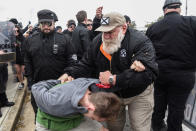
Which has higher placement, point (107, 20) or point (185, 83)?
point (107, 20)

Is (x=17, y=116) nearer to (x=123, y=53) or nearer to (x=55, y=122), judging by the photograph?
(x=55, y=122)

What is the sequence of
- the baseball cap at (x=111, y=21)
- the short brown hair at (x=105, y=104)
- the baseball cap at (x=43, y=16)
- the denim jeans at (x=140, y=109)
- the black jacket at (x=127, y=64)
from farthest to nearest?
the baseball cap at (x=43, y=16)
the denim jeans at (x=140, y=109)
the baseball cap at (x=111, y=21)
the black jacket at (x=127, y=64)
the short brown hair at (x=105, y=104)

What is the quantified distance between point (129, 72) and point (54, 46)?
1.33 meters

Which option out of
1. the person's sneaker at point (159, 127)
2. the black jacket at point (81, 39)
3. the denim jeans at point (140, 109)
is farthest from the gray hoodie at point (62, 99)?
the black jacket at point (81, 39)

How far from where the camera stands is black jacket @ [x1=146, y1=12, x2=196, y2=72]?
231cm

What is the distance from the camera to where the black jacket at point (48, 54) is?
2.53 m

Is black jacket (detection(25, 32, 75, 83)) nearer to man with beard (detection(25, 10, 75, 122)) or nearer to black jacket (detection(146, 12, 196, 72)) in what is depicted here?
man with beard (detection(25, 10, 75, 122))

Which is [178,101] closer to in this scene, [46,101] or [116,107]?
[116,107]

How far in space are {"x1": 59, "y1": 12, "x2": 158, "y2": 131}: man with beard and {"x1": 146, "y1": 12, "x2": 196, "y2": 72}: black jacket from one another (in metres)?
0.61

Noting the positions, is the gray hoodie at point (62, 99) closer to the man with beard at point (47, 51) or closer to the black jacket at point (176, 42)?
the man with beard at point (47, 51)

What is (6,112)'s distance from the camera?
3381mm

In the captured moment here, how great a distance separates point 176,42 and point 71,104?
1.74 metres

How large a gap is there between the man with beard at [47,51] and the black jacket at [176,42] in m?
1.34

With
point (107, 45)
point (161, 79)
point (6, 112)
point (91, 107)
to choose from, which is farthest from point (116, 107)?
point (6, 112)
